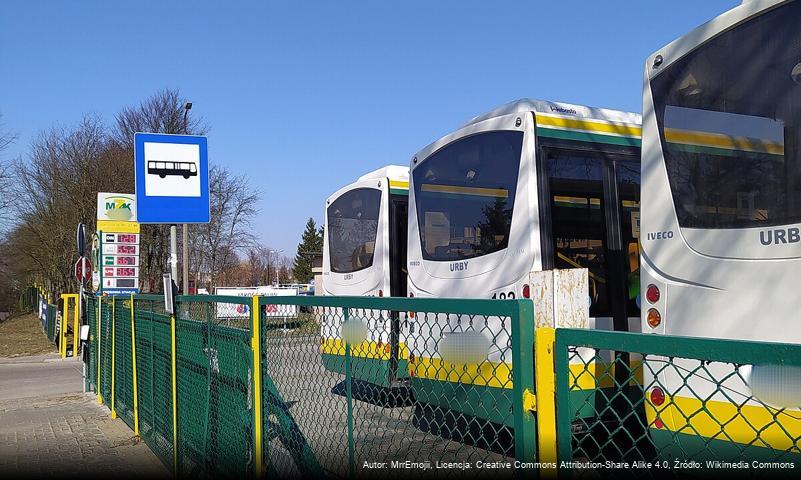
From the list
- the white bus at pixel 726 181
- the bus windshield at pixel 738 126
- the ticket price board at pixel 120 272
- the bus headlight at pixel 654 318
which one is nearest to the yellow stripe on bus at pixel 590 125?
the white bus at pixel 726 181

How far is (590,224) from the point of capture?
730 cm

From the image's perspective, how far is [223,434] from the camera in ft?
15.6

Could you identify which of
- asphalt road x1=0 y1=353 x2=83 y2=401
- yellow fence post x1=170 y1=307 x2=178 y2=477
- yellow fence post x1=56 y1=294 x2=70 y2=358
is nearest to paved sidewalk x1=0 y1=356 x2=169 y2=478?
Result: asphalt road x1=0 y1=353 x2=83 y2=401

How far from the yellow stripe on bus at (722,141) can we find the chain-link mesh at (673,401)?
100 inches

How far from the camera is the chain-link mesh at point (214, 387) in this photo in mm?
4297

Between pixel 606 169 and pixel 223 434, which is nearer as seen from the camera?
pixel 223 434

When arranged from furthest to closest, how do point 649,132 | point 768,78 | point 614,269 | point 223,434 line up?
point 614,269, point 649,132, point 223,434, point 768,78

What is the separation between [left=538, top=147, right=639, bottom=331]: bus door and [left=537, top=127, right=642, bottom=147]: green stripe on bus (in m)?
0.13

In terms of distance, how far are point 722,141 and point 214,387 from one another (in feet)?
12.9

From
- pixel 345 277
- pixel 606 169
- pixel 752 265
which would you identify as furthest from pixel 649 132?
pixel 345 277

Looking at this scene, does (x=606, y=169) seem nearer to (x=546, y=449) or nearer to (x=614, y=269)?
(x=614, y=269)

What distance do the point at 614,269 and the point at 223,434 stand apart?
448 centimetres

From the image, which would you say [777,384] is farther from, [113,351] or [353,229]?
[353,229]

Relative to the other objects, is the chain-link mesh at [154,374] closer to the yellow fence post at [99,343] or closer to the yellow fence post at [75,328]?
the yellow fence post at [99,343]
